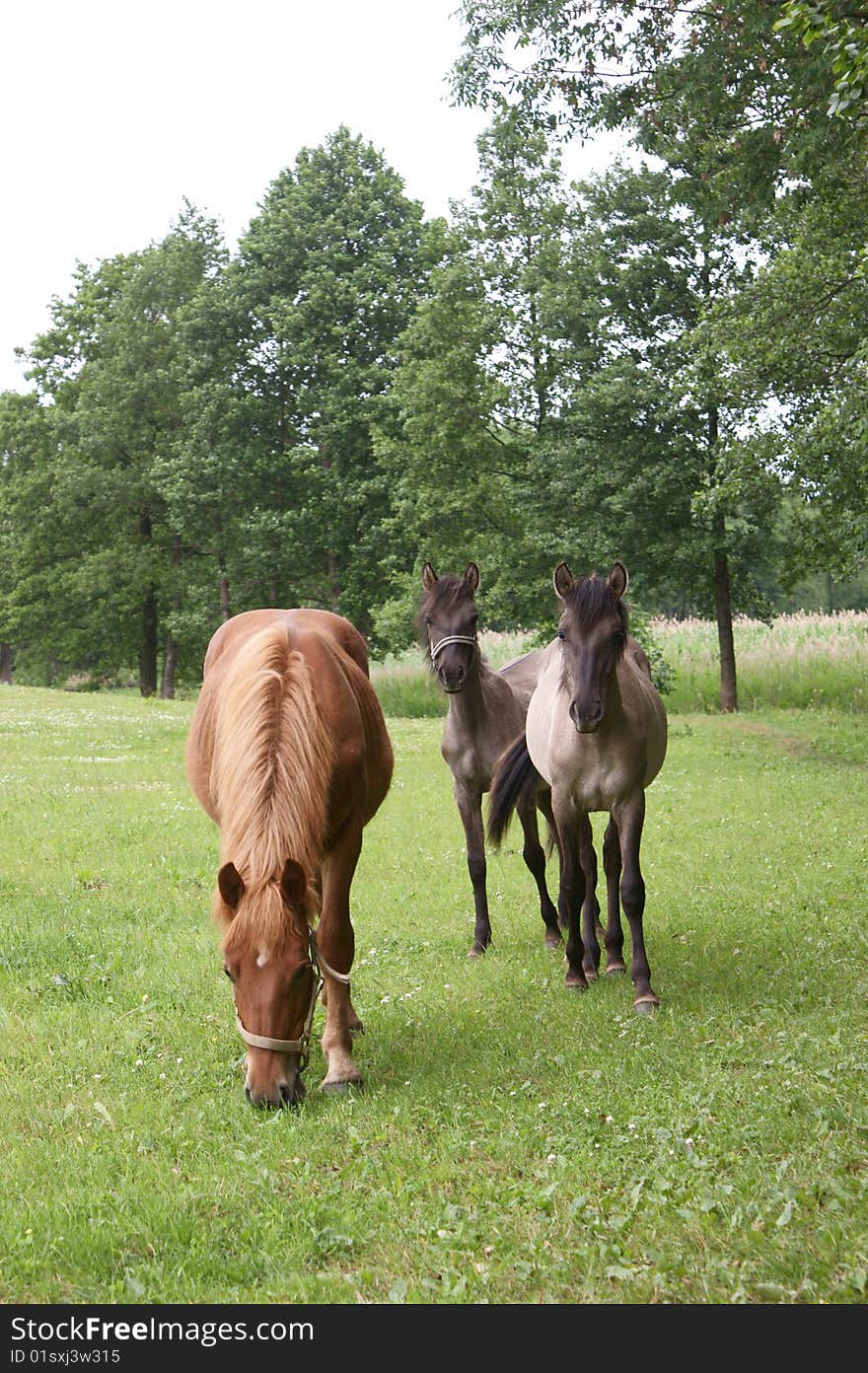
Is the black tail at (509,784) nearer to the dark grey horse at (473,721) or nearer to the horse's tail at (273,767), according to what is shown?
the dark grey horse at (473,721)

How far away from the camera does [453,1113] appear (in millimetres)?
5105

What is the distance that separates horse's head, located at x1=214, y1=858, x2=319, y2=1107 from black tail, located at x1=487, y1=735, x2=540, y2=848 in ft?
12.4

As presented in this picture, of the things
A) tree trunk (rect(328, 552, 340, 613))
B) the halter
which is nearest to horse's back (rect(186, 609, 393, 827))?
the halter

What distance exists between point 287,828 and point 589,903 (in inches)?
142

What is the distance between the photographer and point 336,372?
114 feet

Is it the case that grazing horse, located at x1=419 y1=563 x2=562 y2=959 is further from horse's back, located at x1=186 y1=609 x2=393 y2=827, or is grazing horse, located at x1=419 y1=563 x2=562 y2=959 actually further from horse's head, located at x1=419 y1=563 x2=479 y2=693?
horse's back, located at x1=186 y1=609 x2=393 y2=827

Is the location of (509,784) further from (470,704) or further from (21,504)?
(21,504)

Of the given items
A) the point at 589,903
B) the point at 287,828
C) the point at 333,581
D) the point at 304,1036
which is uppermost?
the point at 333,581

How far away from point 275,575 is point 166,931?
28.4 metres

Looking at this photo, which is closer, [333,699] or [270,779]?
[270,779]

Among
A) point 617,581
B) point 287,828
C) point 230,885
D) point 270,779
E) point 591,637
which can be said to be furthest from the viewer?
point 617,581

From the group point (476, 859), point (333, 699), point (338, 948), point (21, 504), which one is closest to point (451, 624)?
point (476, 859)

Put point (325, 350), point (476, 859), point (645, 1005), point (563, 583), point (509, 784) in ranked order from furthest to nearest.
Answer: point (325, 350), point (476, 859), point (509, 784), point (563, 583), point (645, 1005)

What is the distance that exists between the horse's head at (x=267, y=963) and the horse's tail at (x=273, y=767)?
0.11 metres
